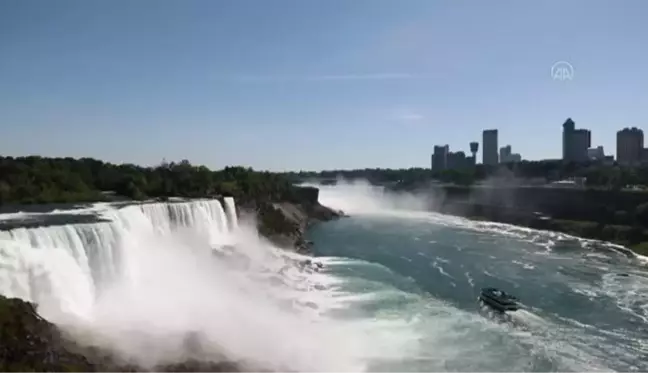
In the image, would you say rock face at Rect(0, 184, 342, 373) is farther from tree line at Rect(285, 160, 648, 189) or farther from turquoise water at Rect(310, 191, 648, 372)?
tree line at Rect(285, 160, 648, 189)

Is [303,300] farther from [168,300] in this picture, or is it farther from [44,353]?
[44,353]

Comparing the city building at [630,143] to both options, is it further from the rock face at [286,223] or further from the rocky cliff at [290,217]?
the rock face at [286,223]

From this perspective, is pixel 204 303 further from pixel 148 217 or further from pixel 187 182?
pixel 187 182

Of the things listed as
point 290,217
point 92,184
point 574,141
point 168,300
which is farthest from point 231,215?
point 574,141

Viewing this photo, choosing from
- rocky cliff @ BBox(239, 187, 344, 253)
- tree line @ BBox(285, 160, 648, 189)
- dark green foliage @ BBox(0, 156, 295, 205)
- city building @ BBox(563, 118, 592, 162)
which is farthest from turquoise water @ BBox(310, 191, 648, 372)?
city building @ BBox(563, 118, 592, 162)

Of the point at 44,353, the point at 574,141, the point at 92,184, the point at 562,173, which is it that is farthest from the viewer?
the point at 574,141

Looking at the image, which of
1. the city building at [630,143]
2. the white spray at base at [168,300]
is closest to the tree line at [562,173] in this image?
the city building at [630,143]
